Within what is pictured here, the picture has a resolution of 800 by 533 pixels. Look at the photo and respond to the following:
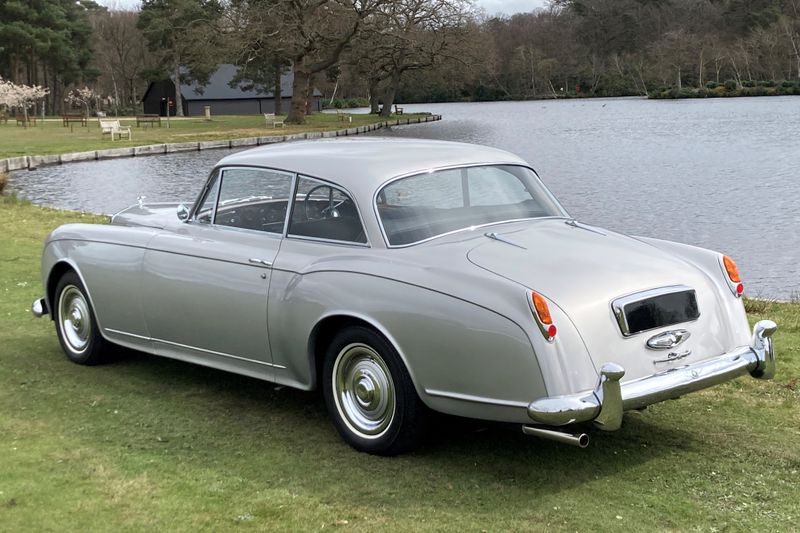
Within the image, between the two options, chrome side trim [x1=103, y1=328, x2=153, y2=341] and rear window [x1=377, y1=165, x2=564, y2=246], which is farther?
chrome side trim [x1=103, y1=328, x2=153, y2=341]

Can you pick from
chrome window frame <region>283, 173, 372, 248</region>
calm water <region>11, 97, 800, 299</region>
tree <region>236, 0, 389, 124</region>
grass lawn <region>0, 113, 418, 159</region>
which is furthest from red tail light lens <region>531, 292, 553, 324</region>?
tree <region>236, 0, 389, 124</region>

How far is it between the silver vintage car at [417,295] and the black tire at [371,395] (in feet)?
0.04

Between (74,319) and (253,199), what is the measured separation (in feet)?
6.10

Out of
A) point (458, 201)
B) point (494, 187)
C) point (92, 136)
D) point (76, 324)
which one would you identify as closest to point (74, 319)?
point (76, 324)

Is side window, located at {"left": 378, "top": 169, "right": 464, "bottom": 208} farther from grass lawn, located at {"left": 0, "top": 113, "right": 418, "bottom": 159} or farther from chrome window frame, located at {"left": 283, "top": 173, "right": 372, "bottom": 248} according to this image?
grass lawn, located at {"left": 0, "top": 113, "right": 418, "bottom": 159}

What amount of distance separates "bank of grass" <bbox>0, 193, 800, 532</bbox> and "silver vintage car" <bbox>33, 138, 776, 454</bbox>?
284mm

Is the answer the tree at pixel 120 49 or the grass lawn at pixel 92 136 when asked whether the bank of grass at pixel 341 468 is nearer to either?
the grass lawn at pixel 92 136

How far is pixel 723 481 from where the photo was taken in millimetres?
4086

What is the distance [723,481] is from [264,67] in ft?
224

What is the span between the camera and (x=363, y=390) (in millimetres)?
4512

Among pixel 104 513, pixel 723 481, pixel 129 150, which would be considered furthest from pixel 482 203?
pixel 129 150

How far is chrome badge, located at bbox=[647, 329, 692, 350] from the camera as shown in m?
4.17

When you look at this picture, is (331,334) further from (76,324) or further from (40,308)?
(40,308)

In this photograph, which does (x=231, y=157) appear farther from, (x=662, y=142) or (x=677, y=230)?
(x=662, y=142)
